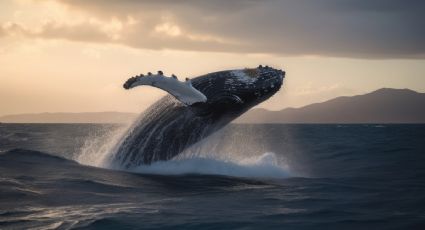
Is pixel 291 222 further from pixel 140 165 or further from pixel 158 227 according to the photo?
pixel 140 165

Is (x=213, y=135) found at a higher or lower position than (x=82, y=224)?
higher

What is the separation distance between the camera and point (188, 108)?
11422 millimetres

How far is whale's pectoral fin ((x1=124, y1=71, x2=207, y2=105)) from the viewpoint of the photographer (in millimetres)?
9906

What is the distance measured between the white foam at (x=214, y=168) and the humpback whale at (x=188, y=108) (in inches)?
8.3

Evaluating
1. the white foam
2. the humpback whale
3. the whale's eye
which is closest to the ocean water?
the white foam

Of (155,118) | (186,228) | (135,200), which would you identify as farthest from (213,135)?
(186,228)

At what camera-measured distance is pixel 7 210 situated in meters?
7.66

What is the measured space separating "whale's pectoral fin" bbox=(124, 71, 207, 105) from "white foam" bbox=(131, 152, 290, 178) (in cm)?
285

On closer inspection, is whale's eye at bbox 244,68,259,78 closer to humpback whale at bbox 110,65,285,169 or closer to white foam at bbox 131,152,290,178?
humpback whale at bbox 110,65,285,169

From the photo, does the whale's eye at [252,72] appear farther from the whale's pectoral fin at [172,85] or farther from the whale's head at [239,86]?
the whale's pectoral fin at [172,85]

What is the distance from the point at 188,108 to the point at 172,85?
157 cm

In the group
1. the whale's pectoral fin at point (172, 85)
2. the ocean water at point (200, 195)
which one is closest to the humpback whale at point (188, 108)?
the whale's pectoral fin at point (172, 85)

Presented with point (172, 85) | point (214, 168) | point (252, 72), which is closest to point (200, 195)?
point (172, 85)

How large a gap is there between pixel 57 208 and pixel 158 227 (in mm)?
1877
